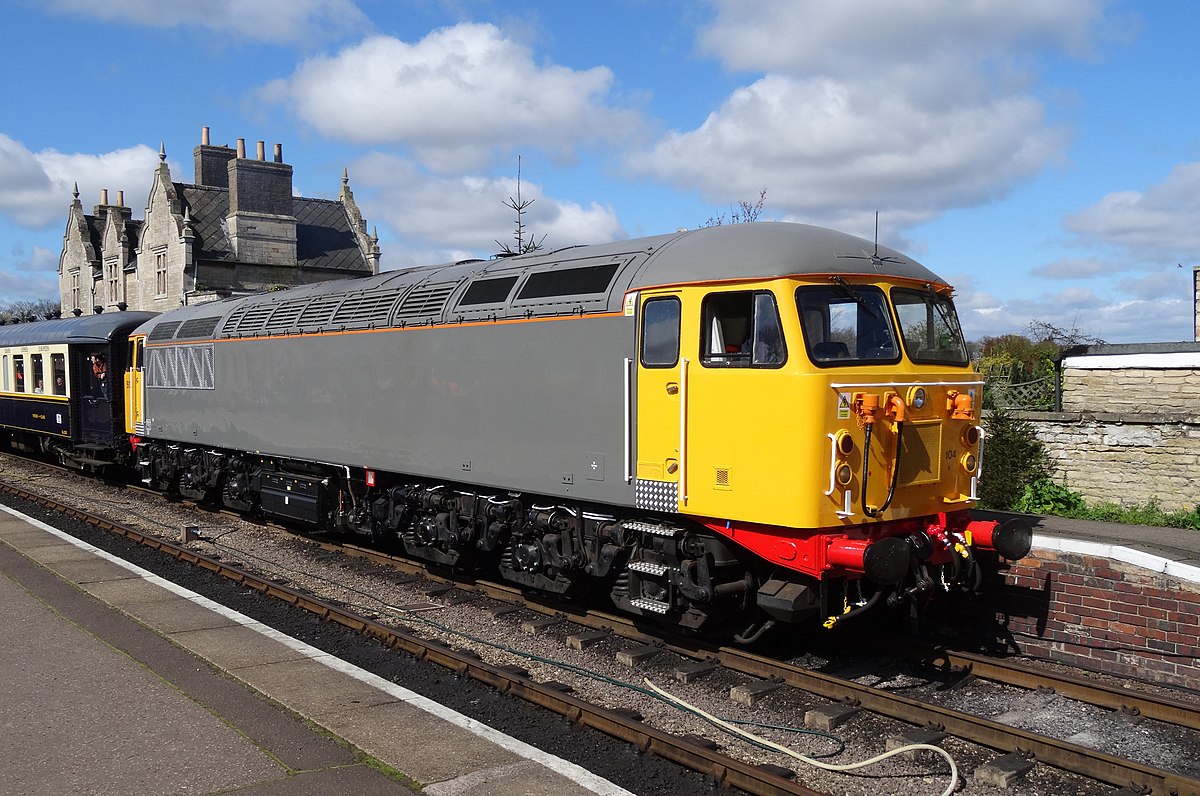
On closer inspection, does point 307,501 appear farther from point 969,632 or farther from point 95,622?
point 969,632

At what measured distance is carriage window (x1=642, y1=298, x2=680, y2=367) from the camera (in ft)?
A: 26.3

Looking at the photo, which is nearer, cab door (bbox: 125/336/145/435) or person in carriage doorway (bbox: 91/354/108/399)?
cab door (bbox: 125/336/145/435)

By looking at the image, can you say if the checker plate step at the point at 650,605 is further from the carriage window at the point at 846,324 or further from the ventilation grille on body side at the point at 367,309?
the ventilation grille on body side at the point at 367,309

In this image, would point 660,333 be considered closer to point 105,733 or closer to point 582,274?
point 582,274

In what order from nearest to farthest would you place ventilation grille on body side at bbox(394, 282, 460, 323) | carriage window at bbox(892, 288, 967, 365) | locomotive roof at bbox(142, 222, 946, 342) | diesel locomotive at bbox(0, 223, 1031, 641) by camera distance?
diesel locomotive at bbox(0, 223, 1031, 641)
locomotive roof at bbox(142, 222, 946, 342)
carriage window at bbox(892, 288, 967, 365)
ventilation grille on body side at bbox(394, 282, 460, 323)

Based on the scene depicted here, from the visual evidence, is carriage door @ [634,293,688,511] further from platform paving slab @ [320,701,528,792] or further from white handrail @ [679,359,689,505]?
platform paving slab @ [320,701,528,792]

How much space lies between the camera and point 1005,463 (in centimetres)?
1439

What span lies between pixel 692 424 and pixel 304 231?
146ft

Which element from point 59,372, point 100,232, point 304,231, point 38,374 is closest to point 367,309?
point 59,372

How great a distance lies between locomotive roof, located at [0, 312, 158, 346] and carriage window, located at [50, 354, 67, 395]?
0.39 meters

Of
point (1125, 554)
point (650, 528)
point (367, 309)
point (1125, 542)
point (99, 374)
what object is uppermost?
point (367, 309)

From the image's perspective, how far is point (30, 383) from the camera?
23641 millimetres

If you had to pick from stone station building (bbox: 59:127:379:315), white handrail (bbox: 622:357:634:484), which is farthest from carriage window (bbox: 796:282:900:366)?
stone station building (bbox: 59:127:379:315)

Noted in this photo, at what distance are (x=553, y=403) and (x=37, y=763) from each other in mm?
4958
